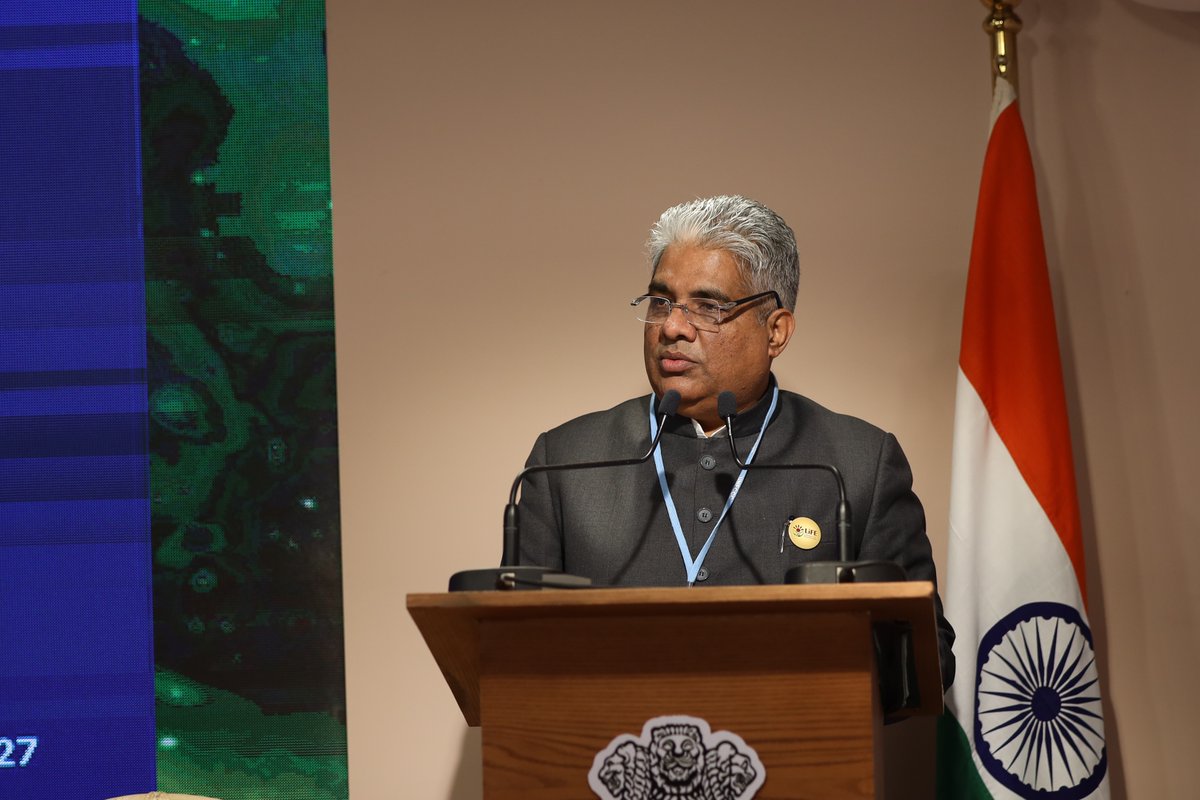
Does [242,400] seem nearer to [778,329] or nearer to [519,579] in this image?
[778,329]

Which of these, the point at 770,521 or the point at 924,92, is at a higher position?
the point at 924,92

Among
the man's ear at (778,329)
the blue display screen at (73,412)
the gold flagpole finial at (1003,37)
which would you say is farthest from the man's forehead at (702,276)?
the blue display screen at (73,412)

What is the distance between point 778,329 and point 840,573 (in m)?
1.02

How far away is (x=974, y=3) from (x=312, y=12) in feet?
5.66

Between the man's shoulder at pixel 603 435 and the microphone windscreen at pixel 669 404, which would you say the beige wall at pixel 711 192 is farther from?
the microphone windscreen at pixel 669 404

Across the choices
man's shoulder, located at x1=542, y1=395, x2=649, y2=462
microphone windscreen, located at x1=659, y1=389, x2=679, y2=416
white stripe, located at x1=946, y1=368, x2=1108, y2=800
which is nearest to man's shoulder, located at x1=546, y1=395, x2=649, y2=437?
man's shoulder, located at x1=542, y1=395, x2=649, y2=462

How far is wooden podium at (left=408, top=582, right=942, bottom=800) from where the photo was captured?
71.5 inches

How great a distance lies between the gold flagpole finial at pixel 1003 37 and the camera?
10.8 feet

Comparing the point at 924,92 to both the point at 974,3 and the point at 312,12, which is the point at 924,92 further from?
the point at 312,12

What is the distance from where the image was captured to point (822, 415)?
112 inches

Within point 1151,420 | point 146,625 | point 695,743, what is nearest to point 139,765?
point 146,625

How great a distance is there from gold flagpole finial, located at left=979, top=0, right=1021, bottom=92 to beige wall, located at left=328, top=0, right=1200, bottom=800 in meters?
0.17

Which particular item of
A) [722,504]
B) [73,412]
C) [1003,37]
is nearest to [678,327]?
[722,504]

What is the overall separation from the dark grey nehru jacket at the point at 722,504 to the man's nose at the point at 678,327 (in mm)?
204
